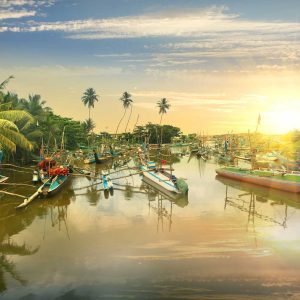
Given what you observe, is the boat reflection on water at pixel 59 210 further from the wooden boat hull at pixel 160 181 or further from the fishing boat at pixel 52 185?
the wooden boat hull at pixel 160 181

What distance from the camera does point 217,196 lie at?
25094 mm

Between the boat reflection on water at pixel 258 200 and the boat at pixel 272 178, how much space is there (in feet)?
1.49

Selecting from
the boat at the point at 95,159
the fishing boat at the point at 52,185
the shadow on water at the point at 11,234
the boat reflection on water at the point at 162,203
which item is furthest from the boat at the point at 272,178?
the boat at the point at 95,159

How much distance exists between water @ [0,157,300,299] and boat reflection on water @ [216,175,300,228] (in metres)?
0.12

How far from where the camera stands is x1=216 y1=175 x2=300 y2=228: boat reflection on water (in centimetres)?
1916

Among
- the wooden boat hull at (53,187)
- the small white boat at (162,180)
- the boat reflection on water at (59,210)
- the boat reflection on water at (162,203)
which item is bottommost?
the boat reflection on water at (59,210)

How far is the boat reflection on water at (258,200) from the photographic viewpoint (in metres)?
19.2

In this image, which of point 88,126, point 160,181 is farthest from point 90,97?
point 160,181

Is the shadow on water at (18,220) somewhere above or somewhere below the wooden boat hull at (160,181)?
below

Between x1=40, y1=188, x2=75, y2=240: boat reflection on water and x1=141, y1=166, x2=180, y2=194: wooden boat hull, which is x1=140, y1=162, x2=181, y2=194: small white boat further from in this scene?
x1=40, y1=188, x2=75, y2=240: boat reflection on water

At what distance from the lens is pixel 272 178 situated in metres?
27.7

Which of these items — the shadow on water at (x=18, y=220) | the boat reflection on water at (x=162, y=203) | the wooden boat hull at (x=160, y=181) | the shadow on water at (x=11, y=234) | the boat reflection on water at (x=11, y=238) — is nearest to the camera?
the boat reflection on water at (x=11, y=238)

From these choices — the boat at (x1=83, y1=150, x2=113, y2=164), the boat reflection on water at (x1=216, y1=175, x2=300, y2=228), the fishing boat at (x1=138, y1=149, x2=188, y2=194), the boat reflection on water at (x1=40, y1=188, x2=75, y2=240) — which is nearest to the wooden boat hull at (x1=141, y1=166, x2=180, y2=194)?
the fishing boat at (x1=138, y1=149, x2=188, y2=194)

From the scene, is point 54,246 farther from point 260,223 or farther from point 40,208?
point 260,223
